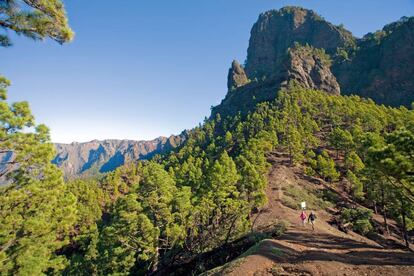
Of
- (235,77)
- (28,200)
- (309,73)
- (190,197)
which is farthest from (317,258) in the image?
(235,77)

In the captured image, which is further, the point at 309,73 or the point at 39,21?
the point at 309,73

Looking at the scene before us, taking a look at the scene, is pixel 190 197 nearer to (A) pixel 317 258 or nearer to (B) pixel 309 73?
(A) pixel 317 258

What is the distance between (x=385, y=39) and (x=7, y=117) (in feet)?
575

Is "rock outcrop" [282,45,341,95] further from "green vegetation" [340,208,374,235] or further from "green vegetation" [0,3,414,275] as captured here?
"green vegetation" [340,208,374,235]

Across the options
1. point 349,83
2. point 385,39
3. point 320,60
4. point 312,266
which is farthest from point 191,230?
point 385,39

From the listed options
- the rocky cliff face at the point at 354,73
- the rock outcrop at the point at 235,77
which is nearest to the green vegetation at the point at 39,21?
the rocky cliff face at the point at 354,73

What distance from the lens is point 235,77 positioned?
175375 millimetres

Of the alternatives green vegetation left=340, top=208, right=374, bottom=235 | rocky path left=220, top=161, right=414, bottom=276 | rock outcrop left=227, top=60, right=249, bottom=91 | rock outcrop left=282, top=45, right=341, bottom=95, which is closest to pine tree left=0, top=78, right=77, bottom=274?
rocky path left=220, top=161, right=414, bottom=276

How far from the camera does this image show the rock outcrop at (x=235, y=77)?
17327cm

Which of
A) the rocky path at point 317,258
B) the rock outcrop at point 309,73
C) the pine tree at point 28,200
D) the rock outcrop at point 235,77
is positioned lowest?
the rocky path at point 317,258

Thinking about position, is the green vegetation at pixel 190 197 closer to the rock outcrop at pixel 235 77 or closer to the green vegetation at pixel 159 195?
the green vegetation at pixel 159 195

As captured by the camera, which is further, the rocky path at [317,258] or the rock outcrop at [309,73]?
the rock outcrop at [309,73]

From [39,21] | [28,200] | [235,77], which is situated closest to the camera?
[39,21]

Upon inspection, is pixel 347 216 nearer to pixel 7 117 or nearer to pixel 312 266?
pixel 312 266
